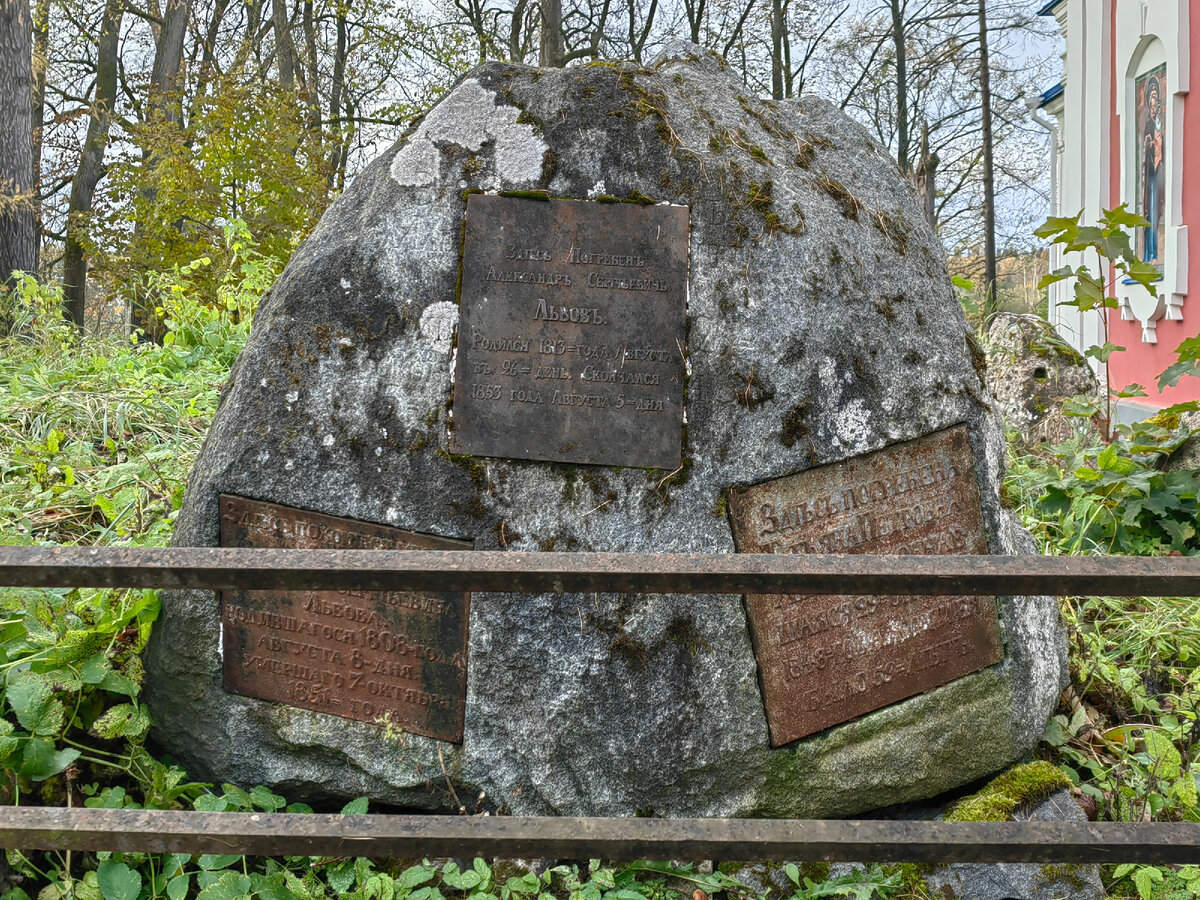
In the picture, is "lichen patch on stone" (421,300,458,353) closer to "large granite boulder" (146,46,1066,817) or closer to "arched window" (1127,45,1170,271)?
"large granite boulder" (146,46,1066,817)

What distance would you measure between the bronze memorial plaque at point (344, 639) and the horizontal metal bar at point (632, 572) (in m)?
1.11

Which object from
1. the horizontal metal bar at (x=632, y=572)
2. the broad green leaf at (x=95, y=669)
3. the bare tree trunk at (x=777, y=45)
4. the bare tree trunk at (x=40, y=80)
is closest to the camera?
the horizontal metal bar at (x=632, y=572)

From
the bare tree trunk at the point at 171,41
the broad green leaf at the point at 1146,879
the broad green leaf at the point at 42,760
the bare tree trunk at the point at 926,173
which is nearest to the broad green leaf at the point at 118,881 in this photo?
the broad green leaf at the point at 42,760

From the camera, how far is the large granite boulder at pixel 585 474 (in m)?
2.40

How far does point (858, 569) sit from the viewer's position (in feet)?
4.15

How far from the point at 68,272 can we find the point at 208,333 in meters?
9.52

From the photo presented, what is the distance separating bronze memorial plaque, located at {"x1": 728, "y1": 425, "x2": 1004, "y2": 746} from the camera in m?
2.44

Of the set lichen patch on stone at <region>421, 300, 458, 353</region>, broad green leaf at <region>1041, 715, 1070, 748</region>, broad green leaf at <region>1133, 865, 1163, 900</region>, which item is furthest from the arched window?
lichen patch on stone at <region>421, 300, 458, 353</region>

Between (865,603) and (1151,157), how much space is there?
8.95m

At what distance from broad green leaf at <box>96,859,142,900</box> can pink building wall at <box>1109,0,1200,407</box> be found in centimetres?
689

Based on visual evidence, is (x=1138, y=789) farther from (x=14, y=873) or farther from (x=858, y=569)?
(x=14, y=873)

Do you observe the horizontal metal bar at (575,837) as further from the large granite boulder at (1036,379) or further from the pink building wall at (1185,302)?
the pink building wall at (1185,302)

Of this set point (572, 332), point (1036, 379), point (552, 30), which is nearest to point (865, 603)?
point (572, 332)

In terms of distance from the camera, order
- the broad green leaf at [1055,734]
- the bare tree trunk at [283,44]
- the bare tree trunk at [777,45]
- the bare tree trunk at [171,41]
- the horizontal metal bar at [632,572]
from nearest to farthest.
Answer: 1. the horizontal metal bar at [632,572]
2. the broad green leaf at [1055,734]
3. the bare tree trunk at [171,41]
4. the bare tree trunk at [283,44]
5. the bare tree trunk at [777,45]
